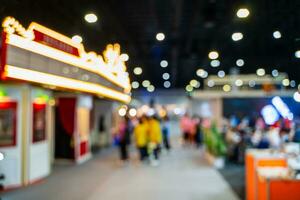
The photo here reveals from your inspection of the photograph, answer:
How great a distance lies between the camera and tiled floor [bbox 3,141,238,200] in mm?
7320

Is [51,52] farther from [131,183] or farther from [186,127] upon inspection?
[186,127]

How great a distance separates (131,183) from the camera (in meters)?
8.52

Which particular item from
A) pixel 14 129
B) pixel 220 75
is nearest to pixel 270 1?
pixel 14 129

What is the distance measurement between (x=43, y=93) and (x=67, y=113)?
2.36m

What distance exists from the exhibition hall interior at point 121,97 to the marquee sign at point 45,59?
0.05 feet

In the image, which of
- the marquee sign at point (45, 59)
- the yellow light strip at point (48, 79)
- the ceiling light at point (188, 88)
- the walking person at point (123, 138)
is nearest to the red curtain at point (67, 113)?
the walking person at point (123, 138)

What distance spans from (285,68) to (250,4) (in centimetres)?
903

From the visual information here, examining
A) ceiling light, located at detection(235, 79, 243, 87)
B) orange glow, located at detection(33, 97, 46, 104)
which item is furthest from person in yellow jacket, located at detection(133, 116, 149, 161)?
ceiling light, located at detection(235, 79, 243, 87)

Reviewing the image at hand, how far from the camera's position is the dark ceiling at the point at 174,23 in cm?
740

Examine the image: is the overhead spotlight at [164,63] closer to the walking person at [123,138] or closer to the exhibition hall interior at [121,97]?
the exhibition hall interior at [121,97]

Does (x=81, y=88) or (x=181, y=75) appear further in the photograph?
(x=181, y=75)

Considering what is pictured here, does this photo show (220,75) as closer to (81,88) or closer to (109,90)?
(109,90)

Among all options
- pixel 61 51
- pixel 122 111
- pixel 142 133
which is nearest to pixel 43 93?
pixel 142 133

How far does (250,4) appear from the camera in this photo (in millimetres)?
7801
